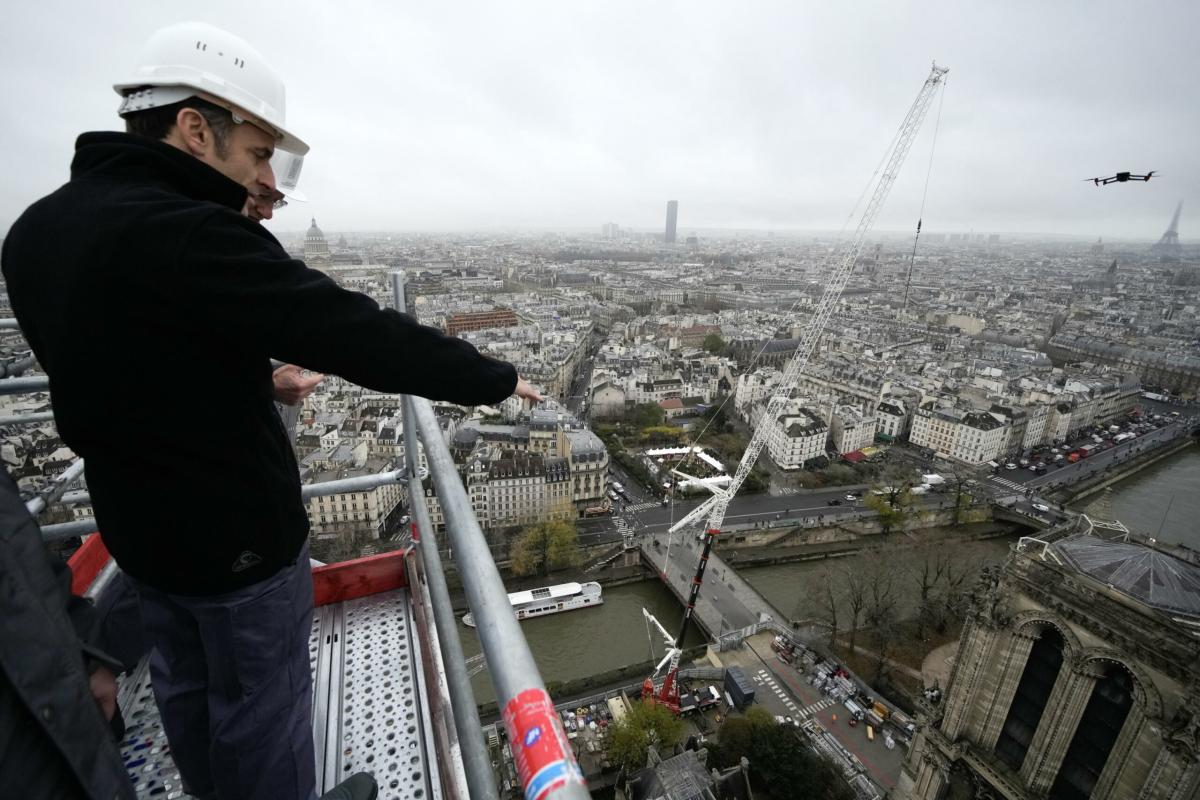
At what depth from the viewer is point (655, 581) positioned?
11.9 m

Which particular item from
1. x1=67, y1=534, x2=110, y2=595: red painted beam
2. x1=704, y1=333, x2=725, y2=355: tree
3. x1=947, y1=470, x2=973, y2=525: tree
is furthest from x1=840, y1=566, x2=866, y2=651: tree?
x1=704, y1=333, x2=725, y2=355: tree

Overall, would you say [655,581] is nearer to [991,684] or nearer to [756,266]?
[991,684]

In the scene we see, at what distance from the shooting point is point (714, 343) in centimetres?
3019

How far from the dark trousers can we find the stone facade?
580cm

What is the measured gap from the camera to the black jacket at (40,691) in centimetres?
51

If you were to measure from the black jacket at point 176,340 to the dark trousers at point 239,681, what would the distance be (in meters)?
0.10

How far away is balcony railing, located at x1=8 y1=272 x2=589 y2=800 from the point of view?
522 millimetres

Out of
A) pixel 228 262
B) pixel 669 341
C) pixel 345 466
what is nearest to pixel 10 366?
pixel 228 262

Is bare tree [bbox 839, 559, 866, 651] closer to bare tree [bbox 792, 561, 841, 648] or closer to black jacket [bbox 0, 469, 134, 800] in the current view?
bare tree [bbox 792, 561, 841, 648]

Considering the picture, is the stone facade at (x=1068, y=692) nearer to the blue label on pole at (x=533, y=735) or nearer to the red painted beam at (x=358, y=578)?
the red painted beam at (x=358, y=578)

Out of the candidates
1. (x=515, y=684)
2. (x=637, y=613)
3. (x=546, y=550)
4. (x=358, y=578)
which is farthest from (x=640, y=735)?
(x=515, y=684)

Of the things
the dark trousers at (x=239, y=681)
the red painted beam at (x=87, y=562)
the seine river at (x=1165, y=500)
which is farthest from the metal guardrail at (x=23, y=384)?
the seine river at (x=1165, y=500)

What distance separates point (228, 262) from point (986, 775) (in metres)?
7.26

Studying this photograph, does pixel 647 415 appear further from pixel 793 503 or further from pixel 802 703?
pixel 802 703
